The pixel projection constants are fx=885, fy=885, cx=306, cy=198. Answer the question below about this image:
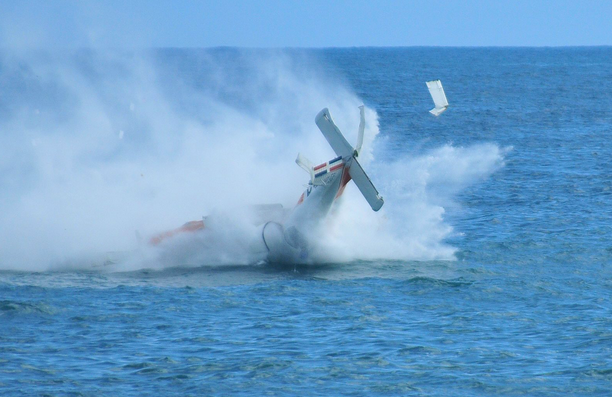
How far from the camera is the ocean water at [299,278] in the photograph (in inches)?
1167

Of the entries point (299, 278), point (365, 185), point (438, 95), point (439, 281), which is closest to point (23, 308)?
point (299, 278)

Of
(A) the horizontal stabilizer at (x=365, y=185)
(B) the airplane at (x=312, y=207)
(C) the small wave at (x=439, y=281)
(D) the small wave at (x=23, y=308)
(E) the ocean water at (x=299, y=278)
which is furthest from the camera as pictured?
(B) the airplane at (x=312, y=207)

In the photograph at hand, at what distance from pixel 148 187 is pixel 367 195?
19712mm

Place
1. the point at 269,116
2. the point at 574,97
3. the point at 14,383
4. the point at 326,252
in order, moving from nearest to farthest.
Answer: the point at 14,383, the point at 326,252, the point at 269,116, the point at 574,97

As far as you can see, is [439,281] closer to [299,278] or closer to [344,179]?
[299,278]

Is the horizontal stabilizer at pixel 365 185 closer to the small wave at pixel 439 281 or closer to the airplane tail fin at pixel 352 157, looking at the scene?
the airplane tail fin at pixel 352 157

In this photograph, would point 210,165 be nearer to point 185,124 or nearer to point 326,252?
point 326,252

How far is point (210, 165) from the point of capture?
5922cm

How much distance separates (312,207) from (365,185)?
359cm

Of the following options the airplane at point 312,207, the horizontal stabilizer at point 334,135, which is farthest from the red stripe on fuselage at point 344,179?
the horizontal stabilizer at point 334,135

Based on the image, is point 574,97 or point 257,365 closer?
point 257,365

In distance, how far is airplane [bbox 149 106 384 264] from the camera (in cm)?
4203

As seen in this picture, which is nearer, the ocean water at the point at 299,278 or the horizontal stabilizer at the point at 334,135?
the ocean water at the point at 299,278

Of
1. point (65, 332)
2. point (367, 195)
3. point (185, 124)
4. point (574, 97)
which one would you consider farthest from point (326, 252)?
point (574, 97)
